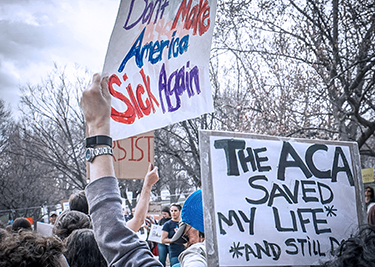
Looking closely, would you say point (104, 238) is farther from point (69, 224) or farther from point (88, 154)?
point (69, 224)

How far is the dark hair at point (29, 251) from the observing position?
148cm

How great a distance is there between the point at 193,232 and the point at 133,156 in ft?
3.50

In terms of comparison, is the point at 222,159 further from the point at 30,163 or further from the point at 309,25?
the point at 30,163

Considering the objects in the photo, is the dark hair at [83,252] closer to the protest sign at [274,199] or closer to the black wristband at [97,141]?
the protest sign at [274,199]

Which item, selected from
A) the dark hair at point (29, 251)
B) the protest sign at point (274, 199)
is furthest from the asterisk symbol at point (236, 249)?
the dark hair at point (29, 251)

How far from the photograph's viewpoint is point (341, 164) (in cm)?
215

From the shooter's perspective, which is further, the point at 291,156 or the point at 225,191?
the point at 291,156

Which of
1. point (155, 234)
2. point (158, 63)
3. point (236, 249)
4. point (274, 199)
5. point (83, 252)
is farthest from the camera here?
point (155, 234)

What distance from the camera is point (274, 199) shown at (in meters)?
1.91

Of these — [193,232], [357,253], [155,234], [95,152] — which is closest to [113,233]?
[95,152]

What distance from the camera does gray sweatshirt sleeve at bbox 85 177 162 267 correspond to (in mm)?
1236

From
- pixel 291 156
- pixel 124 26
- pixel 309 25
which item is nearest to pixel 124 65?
pixel 124 26

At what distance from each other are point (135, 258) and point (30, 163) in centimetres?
2950

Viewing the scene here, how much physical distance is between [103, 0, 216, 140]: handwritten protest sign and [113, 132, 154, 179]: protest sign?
0.95m
